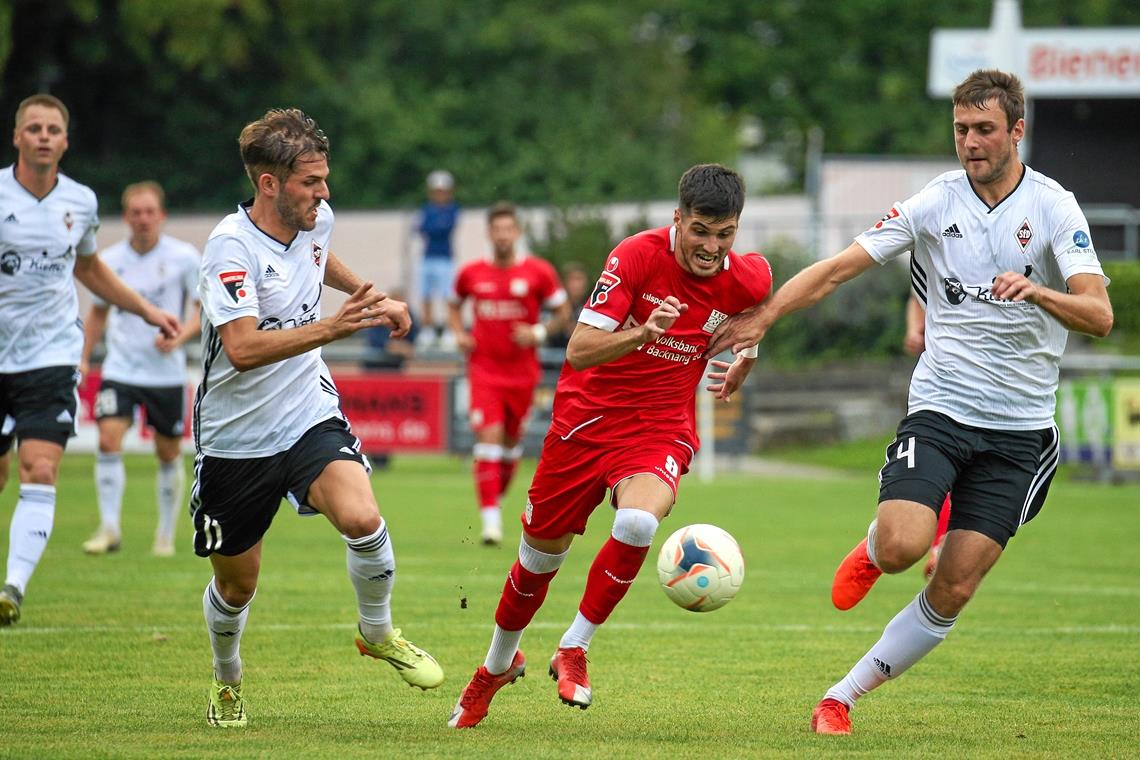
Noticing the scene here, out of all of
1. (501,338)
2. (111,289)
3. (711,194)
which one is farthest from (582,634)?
(501,338)

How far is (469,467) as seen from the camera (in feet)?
75.0

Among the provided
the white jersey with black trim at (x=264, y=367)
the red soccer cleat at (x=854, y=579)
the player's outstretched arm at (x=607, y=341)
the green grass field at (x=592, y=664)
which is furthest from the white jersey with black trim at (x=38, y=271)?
the red soccer cleat at (x=854, y=579)

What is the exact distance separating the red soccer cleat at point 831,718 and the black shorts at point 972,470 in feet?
2.74

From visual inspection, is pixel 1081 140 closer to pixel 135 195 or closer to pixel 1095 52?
pixel 1095 52

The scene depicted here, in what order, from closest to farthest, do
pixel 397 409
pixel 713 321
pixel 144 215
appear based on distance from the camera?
pixel 713 321
pixel 144 215
pixel 397 409

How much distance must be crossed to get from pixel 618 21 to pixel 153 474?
32922 millimetres

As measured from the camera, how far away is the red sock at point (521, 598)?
692cm

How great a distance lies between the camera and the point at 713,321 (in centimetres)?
702

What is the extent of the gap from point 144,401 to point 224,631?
21.2ft

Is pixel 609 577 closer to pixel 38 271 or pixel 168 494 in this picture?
pixel 38 271

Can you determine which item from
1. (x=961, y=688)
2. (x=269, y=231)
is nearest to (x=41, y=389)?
(x=269, y=231)

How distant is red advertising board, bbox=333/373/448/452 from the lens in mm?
21578

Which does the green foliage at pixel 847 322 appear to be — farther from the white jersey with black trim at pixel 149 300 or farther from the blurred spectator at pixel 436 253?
the white jersey with black trim at pixel 149 300

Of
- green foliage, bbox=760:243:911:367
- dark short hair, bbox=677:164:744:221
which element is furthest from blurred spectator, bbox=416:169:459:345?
dark short hair, bbox=677:164:744:221
